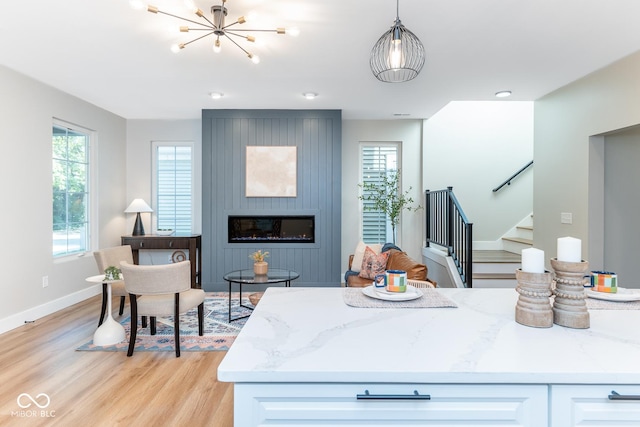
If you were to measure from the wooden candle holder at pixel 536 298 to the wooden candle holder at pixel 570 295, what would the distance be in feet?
0.12

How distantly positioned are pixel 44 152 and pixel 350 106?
376 cm

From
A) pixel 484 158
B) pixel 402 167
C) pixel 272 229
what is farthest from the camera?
pixel 402 167

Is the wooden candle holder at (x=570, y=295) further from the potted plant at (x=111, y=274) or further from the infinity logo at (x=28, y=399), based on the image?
the potted plant at (x=111, y=274)

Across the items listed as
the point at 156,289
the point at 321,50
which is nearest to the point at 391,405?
the point at 156,289

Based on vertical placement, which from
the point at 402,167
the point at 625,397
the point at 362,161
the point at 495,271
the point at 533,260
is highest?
the point at 362,161

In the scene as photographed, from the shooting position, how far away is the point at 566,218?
4.05 meters

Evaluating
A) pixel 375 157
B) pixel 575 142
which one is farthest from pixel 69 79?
pixel 575 142

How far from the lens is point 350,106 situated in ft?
16.1

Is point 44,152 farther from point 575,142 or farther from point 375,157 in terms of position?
point 575,142

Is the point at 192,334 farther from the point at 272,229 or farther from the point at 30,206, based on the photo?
the point at 30,206

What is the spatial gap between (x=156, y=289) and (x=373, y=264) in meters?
2.26

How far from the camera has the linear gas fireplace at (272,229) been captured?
5195mm

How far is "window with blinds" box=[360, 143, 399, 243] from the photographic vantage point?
19.0 ft

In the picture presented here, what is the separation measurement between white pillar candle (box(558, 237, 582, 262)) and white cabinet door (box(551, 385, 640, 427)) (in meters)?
0.37
